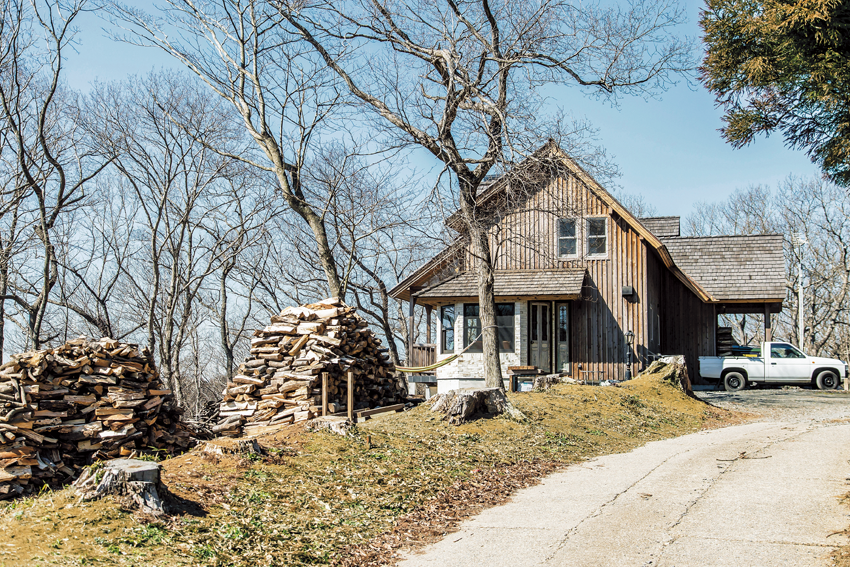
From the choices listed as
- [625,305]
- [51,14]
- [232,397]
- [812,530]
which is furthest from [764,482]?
[51,14]

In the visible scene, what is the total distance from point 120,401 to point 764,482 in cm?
942

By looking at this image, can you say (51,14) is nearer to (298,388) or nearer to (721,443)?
(298,388)

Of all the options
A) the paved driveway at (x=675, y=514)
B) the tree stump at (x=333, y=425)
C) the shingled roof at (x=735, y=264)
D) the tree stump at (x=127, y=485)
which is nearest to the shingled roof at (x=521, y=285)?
the shingled roof at (x=735, y=264)

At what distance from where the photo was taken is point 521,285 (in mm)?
21938

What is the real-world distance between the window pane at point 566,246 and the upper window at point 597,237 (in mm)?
521

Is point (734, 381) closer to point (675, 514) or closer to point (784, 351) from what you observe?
point (784, 351)

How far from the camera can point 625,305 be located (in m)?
22.1

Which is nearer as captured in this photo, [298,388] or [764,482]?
[764,482]

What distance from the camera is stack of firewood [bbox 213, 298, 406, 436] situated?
1223 centimetres

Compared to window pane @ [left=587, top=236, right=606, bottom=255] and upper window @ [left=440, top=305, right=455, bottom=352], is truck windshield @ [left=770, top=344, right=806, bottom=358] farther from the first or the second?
upper window @ [left=440, top=305, right=455, bottom=352]

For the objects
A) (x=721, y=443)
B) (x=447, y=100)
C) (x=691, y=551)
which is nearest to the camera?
(x=691, y=551)

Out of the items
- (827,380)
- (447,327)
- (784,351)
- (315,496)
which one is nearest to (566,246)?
(447,327)

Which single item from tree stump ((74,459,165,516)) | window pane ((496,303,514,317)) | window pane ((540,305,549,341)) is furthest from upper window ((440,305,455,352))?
tree stump ((74,459,165,516))

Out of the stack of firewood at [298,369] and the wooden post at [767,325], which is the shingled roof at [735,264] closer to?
the wooden post at [767,325]
